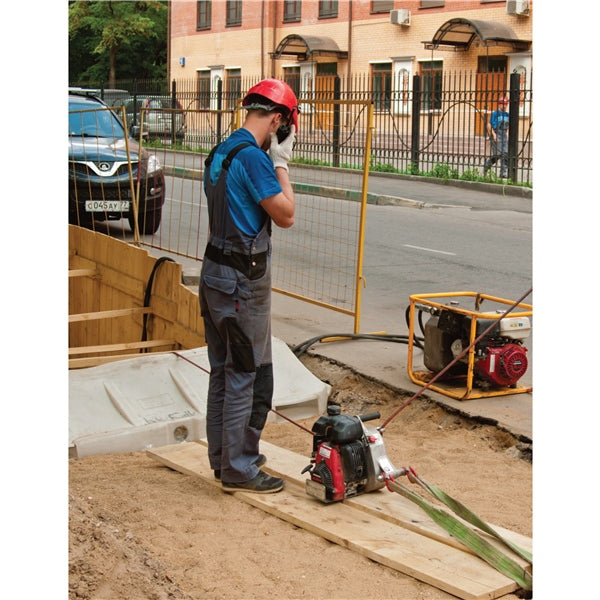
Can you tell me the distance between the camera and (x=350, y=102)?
798cm

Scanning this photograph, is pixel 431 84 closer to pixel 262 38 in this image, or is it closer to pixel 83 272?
pixel 262 38

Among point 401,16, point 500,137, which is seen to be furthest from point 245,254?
point 401,16

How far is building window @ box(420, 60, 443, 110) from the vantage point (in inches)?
994

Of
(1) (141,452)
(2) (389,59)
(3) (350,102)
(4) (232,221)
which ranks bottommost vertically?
(1) (141,452)

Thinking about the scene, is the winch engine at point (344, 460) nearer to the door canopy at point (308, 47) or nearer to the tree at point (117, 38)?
the door canopy at point (308, 47)

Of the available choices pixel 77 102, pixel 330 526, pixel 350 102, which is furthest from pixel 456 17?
pixel 330 526

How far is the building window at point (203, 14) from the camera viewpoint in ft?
141

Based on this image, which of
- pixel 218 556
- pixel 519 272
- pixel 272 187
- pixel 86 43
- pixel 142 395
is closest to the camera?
pixel 218 556

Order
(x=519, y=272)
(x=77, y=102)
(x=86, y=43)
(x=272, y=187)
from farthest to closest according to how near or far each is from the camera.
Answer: (x=86, y=43) → (x=77, y=102) → (x=519, y=272) → (x=272, y=187)

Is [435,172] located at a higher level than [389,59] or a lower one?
lower

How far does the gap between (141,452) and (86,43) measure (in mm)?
53934

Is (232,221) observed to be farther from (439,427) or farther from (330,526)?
(439,427)

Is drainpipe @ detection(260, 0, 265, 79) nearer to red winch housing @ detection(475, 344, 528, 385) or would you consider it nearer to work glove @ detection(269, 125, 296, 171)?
red winch housing @ detection(475, 344, 528, 385)

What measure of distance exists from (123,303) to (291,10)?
32.1 m
